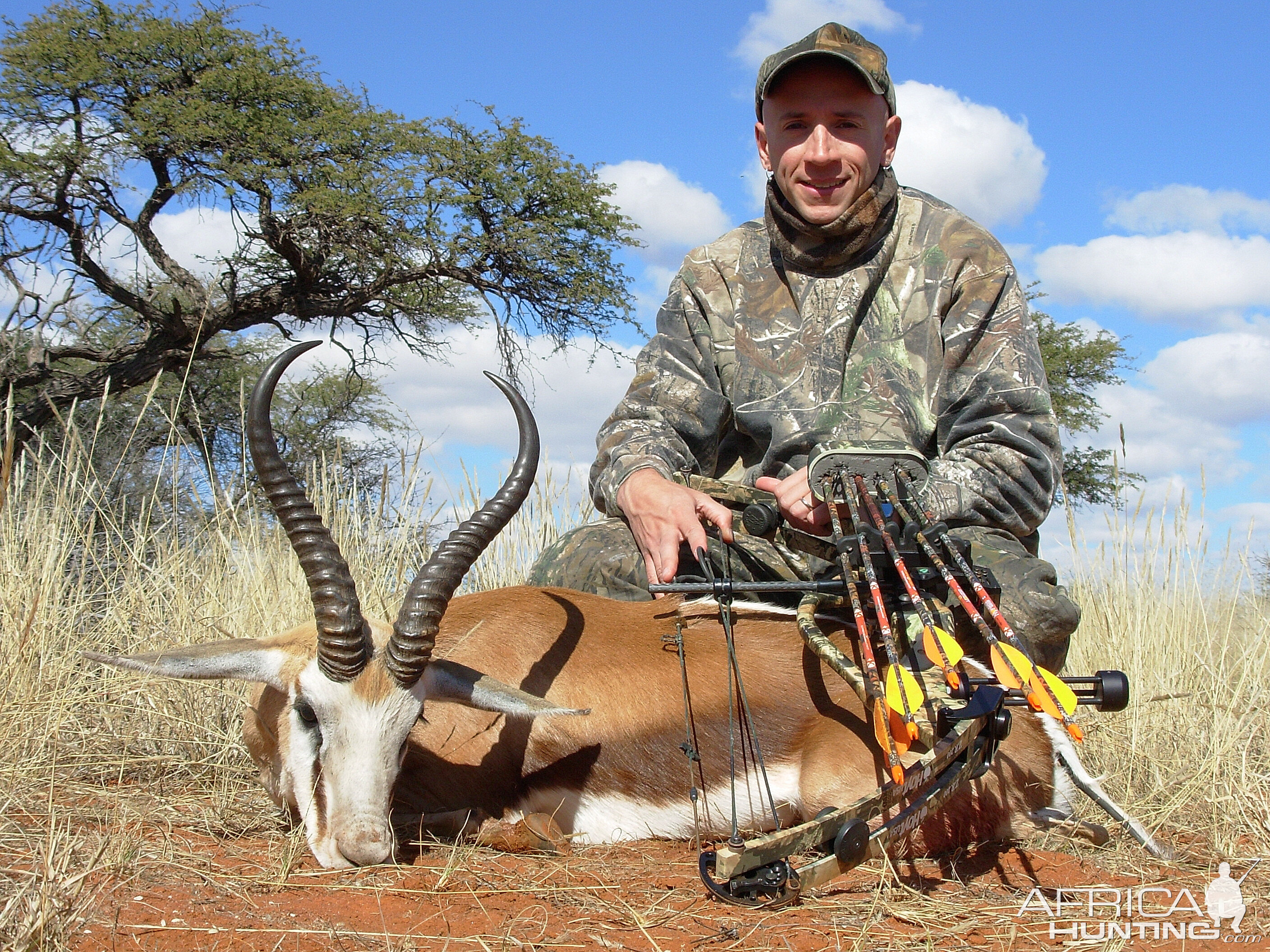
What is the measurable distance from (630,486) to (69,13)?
11864 millimetres

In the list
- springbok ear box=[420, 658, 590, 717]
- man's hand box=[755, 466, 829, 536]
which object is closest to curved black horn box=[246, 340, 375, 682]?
springbok ear box=[420, 658, 590, 717]

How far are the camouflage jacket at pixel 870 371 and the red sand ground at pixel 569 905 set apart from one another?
4.03 ft

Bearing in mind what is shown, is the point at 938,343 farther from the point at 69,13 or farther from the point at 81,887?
the point at 69,13

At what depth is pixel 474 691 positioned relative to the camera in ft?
10.4

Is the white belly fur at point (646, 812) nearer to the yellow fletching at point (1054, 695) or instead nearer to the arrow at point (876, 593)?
the arrow at point (876, 593)

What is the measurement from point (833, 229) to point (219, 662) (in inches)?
105

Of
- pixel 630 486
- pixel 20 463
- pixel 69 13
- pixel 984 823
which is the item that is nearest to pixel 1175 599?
pixel 984 823

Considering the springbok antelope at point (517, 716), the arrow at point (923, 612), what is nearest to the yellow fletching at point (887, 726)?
the arrow at point (923, 612)

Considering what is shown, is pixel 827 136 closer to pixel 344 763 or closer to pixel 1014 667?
pixel 1014 667

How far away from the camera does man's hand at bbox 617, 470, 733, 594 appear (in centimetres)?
338

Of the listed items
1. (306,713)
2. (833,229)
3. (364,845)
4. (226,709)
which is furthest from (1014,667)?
(226,709)

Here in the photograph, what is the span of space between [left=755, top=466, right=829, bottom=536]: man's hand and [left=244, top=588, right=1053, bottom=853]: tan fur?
0.36m

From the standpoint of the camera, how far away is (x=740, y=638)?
3453 millimetres

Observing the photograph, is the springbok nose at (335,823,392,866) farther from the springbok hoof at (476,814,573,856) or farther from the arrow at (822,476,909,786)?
the arrow at (822,476,909,786)
